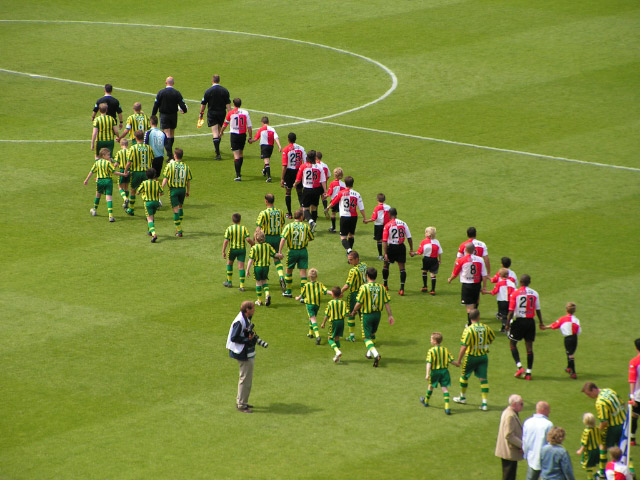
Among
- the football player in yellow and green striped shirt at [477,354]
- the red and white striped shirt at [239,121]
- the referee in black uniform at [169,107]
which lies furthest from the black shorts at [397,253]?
the referee in black uniform at [169,107]

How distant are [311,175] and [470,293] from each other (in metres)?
7.18

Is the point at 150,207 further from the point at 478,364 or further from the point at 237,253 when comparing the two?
the point at 478,364

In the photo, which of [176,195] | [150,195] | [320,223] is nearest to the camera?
[150,195]

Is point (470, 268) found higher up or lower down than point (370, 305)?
higher up

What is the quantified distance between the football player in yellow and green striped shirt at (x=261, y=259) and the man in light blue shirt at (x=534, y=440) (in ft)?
31.2

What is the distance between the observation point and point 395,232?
2686cm

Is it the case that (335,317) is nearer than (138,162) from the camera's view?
Yes

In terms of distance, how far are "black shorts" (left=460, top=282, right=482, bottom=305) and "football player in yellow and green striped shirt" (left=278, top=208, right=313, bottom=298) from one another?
13.0ft

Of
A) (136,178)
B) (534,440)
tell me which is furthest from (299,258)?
(534,440)

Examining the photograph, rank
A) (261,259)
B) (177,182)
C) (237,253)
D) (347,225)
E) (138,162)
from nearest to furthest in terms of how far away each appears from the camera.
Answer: (261,259)
(237,253)
(347,225)
(177,182)
(138,162)

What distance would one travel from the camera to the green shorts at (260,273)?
25.8 m

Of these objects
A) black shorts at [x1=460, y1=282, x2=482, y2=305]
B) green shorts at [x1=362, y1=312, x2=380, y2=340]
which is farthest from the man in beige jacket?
black shorts at [x1=460, y1=282, x2=482, y2=305]

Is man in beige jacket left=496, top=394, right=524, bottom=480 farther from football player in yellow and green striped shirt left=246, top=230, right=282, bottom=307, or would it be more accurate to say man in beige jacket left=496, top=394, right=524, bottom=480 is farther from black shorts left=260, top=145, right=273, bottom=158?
black shorts left=260, top=145, right=273, bottom=158

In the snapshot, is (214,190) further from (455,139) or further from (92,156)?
(455,139)
